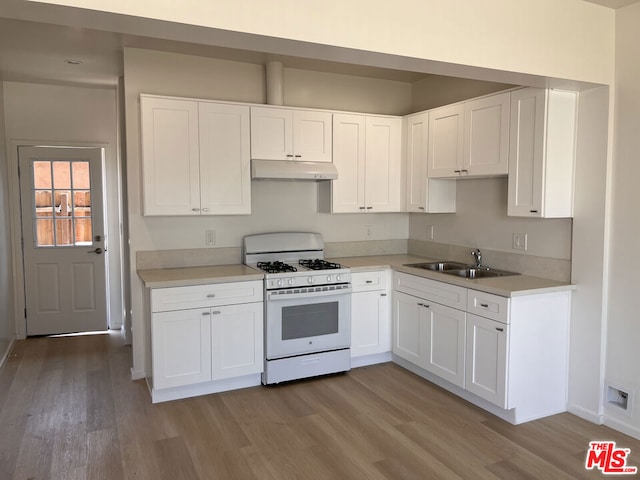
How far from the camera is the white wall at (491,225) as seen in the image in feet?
11.5

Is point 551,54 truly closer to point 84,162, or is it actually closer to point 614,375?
point 614,375

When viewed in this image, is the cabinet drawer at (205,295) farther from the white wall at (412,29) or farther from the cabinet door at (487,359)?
the white wall at (412,29)

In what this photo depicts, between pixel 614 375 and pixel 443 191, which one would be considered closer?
pixel 614 375

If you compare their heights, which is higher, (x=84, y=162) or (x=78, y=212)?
(x=84, y=162)

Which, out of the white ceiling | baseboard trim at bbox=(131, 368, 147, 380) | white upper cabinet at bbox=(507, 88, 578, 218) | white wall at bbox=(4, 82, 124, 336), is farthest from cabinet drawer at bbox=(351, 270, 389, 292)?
white wall at bbox=(4, 82, 124, 336)

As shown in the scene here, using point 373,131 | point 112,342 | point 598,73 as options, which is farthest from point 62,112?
point 598,73

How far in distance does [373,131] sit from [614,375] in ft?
8.84

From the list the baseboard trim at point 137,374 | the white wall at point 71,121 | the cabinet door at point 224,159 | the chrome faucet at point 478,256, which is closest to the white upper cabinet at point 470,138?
the chrome faucet at point 478,256

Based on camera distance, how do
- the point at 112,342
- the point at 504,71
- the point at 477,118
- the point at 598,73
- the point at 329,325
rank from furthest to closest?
1. the point at 112,342
2. the point at 329,325
3. the point at 477,118
4. the point at 598,73
5. the point at 504,71

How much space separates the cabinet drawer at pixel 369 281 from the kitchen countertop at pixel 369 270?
0.05m

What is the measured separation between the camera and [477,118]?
3.69m

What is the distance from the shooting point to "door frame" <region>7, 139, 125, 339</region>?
5125 millimetres

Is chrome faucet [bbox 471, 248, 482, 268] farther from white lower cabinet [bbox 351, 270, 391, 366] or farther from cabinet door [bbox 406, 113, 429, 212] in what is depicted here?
white lower cabinet [bbox 351, 270, 391, 366]

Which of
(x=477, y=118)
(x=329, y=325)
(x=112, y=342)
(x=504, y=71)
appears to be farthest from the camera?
(x=112, y=342)
